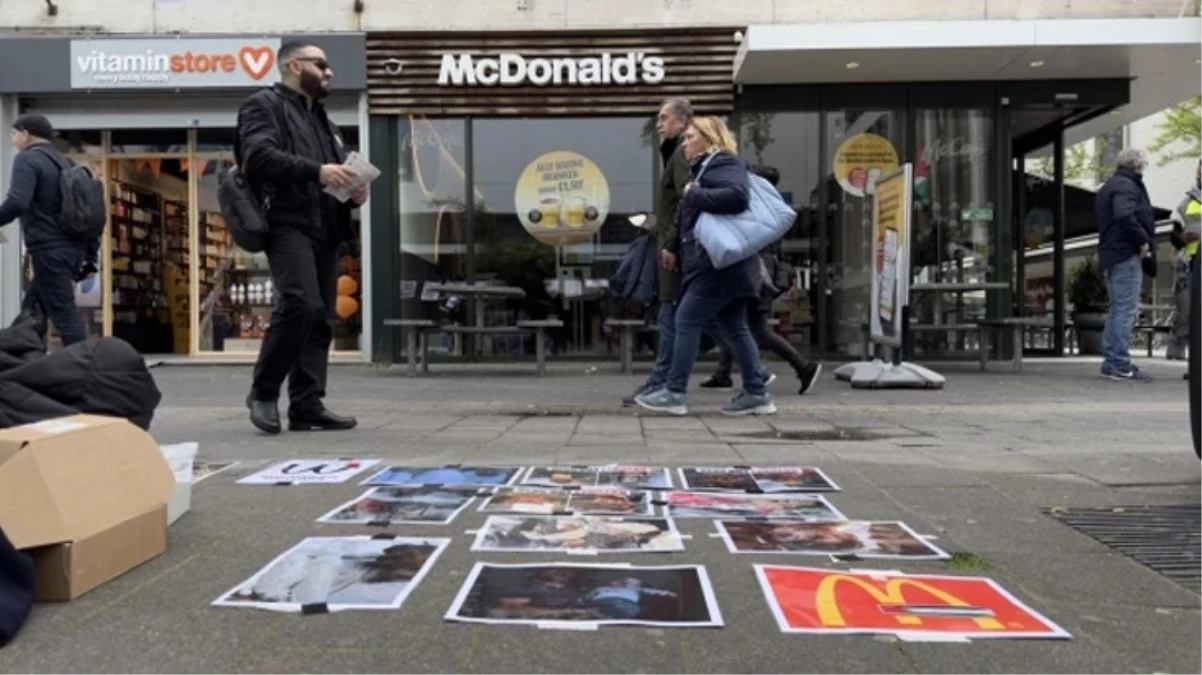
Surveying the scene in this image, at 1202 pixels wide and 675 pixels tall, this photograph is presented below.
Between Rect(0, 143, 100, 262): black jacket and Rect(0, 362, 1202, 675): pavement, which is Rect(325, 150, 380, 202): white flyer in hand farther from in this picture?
Rect(0, 143, 100, 262): black jacket

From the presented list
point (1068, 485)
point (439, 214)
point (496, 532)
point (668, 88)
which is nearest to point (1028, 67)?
point (668, 88)

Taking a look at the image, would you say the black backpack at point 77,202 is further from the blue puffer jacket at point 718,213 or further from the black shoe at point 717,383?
the black shoe at point 717,383

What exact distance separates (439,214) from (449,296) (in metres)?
1.21

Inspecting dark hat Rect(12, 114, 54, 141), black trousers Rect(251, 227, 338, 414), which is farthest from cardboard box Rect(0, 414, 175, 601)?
dark hat Rect(12, 114, 54, 141)

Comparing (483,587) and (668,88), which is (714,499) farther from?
(668,88)

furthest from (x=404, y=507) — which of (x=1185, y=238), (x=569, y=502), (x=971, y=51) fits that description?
(x=971, y=51)

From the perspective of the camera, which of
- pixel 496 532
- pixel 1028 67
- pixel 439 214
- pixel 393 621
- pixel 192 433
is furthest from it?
pixel 439 214

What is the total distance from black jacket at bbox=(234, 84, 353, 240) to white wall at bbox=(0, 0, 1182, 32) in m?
6.05

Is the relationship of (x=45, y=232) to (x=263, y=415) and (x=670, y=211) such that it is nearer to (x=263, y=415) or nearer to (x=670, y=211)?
(x=263, y=415)

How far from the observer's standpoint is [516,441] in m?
5.07

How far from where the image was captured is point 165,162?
1198 centimetres

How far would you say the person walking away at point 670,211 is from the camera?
6.22 m

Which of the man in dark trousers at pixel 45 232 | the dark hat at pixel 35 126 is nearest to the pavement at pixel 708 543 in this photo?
the man in dark trousers at pixel 45 232

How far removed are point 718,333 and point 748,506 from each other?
2.94m
